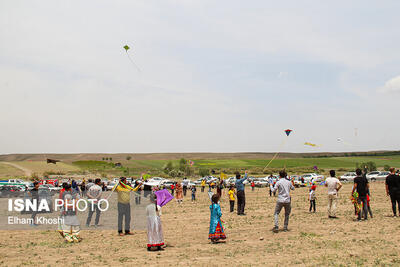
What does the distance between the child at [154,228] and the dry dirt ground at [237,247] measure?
274 mm

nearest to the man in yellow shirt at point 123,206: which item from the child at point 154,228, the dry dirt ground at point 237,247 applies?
the dry dirt ground at point 237,247

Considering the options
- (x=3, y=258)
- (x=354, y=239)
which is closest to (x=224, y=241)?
(x=354, y=239)

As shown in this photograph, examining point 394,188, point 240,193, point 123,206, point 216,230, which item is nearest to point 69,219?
point 123,206

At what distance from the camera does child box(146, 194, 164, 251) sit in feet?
31.3

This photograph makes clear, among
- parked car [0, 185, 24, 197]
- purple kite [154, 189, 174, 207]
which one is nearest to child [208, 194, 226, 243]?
purple kite [154, 189, 174, 207]

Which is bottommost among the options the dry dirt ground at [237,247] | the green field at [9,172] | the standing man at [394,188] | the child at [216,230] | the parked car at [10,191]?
the green field at [9,172]

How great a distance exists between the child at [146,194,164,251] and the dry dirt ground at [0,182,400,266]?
274mm

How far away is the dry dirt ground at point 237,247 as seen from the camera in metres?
8.21

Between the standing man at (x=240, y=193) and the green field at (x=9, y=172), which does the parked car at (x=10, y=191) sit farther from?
the green field at (x=9, y=172)

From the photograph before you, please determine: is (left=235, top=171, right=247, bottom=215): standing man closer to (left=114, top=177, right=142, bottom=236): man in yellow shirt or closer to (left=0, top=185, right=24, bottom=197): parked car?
(left=114, top=177, right=142, bottom=236): man in yellow shirt

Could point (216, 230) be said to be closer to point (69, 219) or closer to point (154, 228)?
point (154, 228)

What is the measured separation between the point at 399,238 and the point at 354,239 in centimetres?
117

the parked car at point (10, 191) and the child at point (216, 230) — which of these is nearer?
the child at point (216, 230)

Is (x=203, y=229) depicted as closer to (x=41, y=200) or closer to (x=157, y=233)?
(x=157, y=233)
